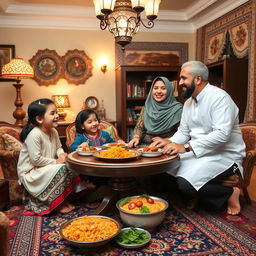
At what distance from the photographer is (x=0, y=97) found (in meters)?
5.31

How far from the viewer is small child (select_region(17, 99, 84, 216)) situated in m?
2.63

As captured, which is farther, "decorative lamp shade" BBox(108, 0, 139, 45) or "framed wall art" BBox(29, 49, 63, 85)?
"framed wall art" BBox(29, 49, 63, 85)

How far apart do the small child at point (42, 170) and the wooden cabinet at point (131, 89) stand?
8.44ft

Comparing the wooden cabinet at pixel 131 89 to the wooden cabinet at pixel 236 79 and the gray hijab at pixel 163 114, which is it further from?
the gray hijab at pixel 163 114

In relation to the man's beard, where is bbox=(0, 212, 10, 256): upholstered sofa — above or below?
below

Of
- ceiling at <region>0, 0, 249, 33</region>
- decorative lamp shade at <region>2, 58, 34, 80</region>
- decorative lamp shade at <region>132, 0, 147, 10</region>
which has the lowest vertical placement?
decorative lamp shade at <region>2, 58, 34, 80</region>

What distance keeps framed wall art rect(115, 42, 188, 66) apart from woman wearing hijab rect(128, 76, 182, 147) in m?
2.57

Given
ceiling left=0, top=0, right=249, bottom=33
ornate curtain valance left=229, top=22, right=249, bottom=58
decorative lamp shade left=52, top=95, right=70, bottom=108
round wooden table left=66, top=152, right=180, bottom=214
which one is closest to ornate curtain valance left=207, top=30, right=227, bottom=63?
ornate curtain valance left=229, top=22, right=249, bottom=58

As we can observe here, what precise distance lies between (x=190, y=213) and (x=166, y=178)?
0.51 meters

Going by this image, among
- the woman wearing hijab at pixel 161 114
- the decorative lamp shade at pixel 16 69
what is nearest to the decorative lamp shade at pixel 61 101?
the decorative lamp shade at pixel 16 69

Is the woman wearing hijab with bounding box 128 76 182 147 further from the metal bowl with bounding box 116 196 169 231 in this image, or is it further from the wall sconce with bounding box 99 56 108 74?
the wall sconce with bounding box 99 56 108 74

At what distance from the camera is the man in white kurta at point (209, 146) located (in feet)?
8.18

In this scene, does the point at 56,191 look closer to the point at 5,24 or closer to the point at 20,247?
the point at 20,247

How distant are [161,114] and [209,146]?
2.83 ft
